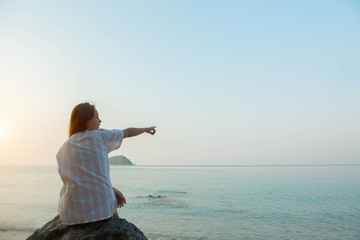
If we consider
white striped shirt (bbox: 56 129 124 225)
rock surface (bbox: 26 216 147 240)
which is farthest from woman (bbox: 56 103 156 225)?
rock surface (bbox: 26 216 147 240)

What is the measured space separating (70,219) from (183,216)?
11.3 m

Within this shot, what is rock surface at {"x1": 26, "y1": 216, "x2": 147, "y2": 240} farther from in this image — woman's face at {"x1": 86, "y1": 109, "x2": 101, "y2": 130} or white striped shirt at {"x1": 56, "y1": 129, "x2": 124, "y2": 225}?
woman's face at {"x1": 86, "y1": 109, "x2": 101, "y2": 130}

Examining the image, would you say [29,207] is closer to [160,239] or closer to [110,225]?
[160,239]

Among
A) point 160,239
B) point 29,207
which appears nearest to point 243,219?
point 160,239

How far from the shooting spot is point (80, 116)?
3.24 meters

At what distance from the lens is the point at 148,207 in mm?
16562

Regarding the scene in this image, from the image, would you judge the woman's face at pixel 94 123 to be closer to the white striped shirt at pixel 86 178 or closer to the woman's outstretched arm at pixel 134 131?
the white striped shirt at pixel 86 178

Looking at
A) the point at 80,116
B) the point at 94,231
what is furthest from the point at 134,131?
the point at 94,231

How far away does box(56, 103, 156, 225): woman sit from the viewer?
10.2ft

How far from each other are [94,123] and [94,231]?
134 centimetres

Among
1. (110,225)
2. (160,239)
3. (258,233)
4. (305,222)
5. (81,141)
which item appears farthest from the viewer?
(305,222)

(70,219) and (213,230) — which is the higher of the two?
(70,219)

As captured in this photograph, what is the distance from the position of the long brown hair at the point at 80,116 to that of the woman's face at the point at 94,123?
34 mm

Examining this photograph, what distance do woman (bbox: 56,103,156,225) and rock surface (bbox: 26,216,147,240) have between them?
0.49 ft
